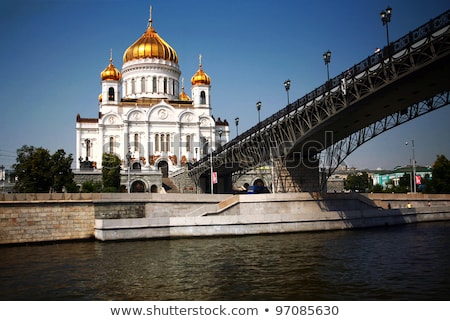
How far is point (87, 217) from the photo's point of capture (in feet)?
97.3

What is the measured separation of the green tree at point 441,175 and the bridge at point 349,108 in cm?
2401

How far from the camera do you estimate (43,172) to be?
39062 mm

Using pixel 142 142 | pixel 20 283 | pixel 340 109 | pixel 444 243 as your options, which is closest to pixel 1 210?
pixel 20 283

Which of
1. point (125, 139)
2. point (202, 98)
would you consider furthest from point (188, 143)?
point (202, 98)

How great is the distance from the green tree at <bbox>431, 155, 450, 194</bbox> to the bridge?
24.0m

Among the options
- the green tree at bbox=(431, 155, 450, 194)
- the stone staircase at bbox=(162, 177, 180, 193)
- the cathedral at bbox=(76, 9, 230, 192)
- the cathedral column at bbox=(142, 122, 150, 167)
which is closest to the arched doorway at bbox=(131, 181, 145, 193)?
the stone staircase at bbox=(162, 177, 180, 193)

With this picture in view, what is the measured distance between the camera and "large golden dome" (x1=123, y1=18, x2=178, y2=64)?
264 feet

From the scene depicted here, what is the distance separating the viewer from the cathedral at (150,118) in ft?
240

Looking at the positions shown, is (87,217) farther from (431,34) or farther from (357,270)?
(431,34)

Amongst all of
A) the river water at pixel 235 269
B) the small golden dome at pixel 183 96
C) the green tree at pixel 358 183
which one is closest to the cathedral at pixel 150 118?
the small golden dome at pixel 183 96

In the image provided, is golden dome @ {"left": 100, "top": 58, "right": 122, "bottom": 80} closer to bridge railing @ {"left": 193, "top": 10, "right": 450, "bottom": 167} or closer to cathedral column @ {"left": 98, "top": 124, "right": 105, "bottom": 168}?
cathedral column @ {"left": 98, "top": 124, "right": 105, "bottom": 168}

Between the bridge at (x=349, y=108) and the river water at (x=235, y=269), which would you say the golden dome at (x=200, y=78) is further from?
the river water at (x=235, y=269)
